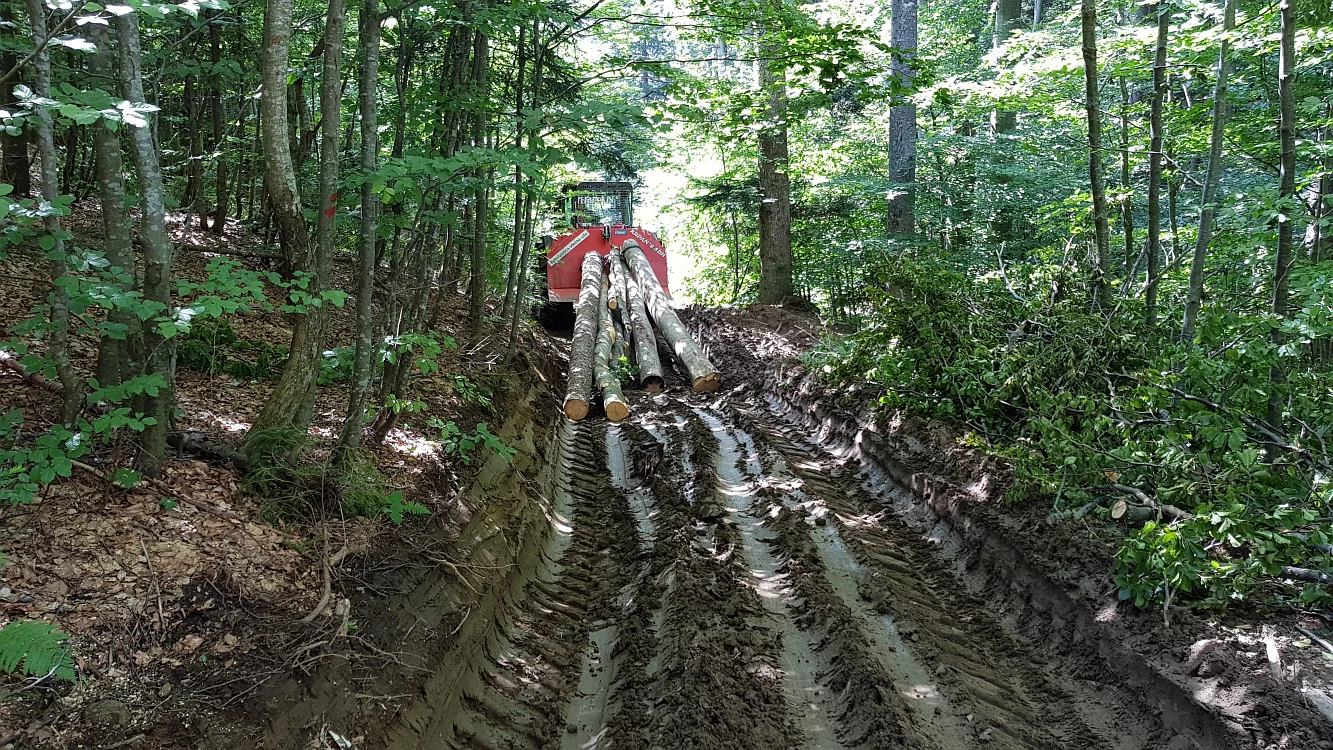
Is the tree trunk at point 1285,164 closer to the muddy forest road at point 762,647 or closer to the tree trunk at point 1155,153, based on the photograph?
the tree trunk at point 1155,153

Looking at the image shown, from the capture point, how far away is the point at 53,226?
3436 millimetres

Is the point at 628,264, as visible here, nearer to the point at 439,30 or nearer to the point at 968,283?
the point at 968,283

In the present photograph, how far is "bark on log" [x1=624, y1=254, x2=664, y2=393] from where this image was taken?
10633mm

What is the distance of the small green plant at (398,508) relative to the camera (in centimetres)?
436

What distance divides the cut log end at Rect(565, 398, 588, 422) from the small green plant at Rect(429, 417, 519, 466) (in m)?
2.67

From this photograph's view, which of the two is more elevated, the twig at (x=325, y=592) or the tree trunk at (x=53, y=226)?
the tree trunk at (x=53, y=226)

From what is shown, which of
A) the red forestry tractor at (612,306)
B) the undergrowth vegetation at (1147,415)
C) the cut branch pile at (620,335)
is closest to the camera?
the undergrowth vegetation at (1147,415)

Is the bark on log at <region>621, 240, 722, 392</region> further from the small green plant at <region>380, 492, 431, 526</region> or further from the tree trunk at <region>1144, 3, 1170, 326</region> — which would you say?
the small green plant at <region>380, 492, 431, 526</region>

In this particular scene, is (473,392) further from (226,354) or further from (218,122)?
(218,122)

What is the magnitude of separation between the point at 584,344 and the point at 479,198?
3391 millimetres

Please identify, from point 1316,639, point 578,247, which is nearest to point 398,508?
point 1316,639

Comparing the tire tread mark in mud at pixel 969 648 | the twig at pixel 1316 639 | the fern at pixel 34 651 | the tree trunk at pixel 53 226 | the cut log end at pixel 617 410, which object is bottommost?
the tire tread mark in mud at pixel 969 648

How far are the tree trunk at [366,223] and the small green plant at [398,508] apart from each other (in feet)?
1.73

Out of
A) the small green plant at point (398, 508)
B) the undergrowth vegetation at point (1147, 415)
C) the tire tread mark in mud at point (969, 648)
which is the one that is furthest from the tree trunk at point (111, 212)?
the undergrowth vegetation at point (1147, 415)
